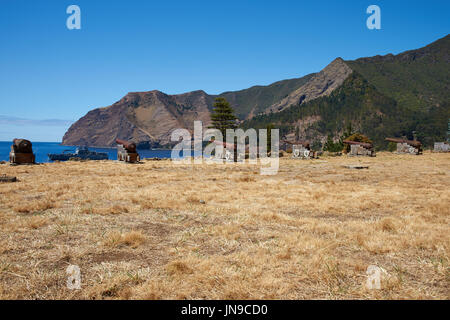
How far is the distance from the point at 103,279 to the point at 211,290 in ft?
5.80

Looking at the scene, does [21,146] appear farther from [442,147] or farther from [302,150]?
[442,147]

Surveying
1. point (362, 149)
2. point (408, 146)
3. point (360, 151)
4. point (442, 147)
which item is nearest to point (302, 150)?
point (360, 151)

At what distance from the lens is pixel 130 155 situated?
28453 mm

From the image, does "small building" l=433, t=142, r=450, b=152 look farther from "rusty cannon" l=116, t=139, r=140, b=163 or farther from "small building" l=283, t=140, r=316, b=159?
"rusty cannon" l=116, t=139, r=140, b=163

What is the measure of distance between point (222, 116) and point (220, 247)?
51.5 m

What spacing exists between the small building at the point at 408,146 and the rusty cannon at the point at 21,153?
45929 mm

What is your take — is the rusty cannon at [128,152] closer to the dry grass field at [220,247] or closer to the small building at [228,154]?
the small building at [228,154]

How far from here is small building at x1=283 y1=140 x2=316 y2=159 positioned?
3766 centimetres

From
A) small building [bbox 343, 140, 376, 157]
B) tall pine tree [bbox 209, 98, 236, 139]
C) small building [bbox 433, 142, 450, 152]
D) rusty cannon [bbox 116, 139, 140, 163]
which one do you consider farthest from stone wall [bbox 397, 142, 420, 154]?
rusty cannon [bbox 116, 139, 140, 163]

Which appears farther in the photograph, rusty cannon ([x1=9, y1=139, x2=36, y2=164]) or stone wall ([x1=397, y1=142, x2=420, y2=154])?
stone wall ([x1=397, y1=142, x2=420, y2=154])

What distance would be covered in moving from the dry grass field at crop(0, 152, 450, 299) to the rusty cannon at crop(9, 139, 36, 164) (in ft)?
50.6

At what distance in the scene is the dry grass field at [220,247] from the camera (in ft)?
13.0

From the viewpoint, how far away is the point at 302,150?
3847 centimetres
